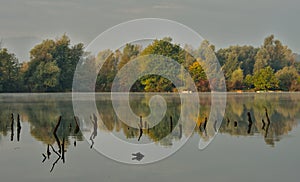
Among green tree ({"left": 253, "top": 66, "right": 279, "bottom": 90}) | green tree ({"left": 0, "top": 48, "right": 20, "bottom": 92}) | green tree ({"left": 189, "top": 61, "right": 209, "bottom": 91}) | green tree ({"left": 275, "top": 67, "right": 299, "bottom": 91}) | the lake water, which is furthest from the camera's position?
green tree ({"left": 275, "top": 67, "right": 299, "bottom": 91})

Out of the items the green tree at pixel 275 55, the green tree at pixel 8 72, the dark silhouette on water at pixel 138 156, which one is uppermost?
the green tree at pixel 275 55

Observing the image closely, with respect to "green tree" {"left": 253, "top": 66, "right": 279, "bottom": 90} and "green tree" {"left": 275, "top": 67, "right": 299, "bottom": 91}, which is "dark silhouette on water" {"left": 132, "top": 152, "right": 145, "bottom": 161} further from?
"green tree" {"left": 275, "top": 67, "right": 299, "bottom": 91}

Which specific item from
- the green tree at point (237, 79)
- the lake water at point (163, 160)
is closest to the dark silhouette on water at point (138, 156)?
the lake water at point (163, 160)

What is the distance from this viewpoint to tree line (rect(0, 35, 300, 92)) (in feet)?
192

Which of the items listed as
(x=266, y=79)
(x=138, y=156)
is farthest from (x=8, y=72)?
(x=138, y=156)

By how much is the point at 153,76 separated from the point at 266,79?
47.4 ft

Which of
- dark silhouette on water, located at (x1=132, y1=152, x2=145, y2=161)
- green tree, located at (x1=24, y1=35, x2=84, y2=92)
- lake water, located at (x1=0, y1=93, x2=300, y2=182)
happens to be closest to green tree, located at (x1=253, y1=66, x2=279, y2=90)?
green tree, located at (x1=24, y1=35, x2=84, y2=92)

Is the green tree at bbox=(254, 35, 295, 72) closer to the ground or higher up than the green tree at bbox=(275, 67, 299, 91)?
higher up

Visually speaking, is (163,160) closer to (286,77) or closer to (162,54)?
(162,54)

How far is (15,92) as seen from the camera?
58.9 metres

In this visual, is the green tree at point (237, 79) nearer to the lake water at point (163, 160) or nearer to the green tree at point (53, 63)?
the green tree at point (53, 63)

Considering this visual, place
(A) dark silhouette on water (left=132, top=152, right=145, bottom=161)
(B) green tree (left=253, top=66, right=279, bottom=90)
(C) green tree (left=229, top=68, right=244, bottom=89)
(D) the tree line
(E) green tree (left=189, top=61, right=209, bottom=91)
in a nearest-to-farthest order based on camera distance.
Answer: (A) dark silhouette on water (left=132, top=152, right=145, bottom=161) → (D) the tree line → (E) green tree (left=189, top=61, right=209, bottom=91) → (C) green tree (left=229, top=68, right=244, bottom=89) → (B) green tree (left=253, top=66, right=279, bottom=90)

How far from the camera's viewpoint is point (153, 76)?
6562 centimetres

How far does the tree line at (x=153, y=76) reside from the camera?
192 feet
